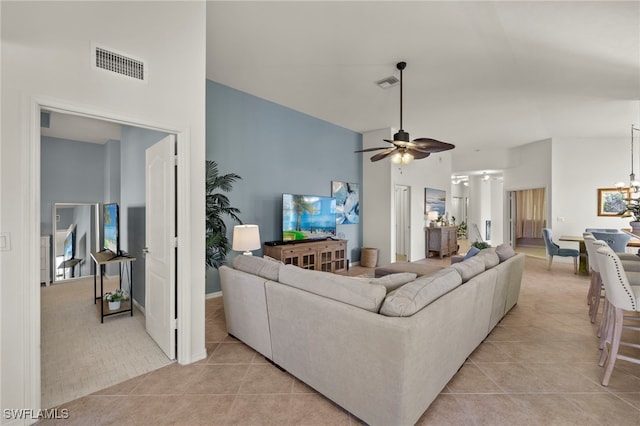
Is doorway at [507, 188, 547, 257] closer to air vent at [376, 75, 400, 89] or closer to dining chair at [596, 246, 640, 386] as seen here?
air vent at [376, 75, 400, 89]

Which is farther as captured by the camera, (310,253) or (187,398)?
(310,253)

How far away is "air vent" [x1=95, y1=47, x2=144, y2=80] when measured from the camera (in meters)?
1.93

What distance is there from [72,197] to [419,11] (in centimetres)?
663

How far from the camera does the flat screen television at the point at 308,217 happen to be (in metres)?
4.83

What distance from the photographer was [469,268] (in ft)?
8.07

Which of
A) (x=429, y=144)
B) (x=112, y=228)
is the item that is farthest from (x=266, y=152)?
(x=429, y=144)

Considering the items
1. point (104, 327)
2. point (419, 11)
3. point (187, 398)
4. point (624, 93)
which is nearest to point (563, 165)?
point (624, 93)

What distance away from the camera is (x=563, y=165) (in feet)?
22.7

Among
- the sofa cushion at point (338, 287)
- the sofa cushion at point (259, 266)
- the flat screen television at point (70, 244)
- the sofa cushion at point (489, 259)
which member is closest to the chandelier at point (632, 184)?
the sofa cushion at point (489, 259)

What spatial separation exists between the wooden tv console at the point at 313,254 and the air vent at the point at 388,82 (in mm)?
2768

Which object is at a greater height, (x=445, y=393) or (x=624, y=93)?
(x=624, y=93)

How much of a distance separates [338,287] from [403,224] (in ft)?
21.2

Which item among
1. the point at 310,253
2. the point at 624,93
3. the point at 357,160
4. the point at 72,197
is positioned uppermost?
the point at 624,93

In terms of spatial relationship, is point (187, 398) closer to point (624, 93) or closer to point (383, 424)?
point (383, 424)
